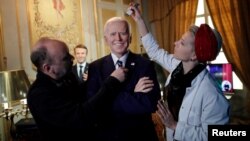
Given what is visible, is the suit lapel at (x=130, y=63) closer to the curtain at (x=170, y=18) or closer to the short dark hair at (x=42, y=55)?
the short dark hair at (x=42, y=55)

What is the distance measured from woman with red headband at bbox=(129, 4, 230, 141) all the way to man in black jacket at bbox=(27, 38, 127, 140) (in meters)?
0.34

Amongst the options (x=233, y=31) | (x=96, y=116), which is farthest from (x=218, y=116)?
(x=233, y=31)

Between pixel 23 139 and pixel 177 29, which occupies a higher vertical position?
pixel 177 29

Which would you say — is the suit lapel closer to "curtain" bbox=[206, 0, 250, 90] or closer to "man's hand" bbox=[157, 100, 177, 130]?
"man's hand" bbox=[157, 100, 177, 130]

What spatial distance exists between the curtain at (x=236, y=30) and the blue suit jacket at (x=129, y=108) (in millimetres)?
3097

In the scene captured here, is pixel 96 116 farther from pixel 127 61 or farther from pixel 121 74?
pixel 127 61

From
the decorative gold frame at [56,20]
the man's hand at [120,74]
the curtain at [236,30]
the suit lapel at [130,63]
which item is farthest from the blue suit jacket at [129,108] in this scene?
the curtain at [236,30]

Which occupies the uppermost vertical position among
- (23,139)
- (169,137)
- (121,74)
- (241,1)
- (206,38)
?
(241,1)

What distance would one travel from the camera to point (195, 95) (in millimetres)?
1466

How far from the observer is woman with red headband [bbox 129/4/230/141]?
55.0 inches

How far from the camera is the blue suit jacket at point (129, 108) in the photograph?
145cm

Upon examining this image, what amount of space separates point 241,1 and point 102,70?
10.8 ft

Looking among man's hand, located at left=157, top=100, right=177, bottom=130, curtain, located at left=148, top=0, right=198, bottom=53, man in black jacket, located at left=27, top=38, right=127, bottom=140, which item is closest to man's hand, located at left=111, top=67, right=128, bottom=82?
man in black jacket, located at left=27, top=38, right=127, bottom=140

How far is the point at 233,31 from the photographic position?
4.27m
